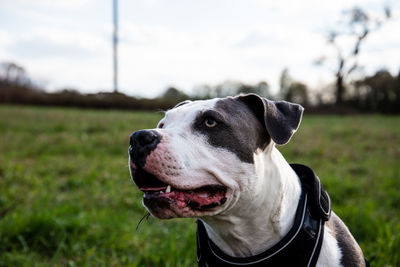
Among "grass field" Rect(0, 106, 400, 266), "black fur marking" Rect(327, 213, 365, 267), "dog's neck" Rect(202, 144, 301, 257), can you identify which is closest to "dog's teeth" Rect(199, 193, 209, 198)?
"dog's neck" Rect(202, 144, 301, 257)

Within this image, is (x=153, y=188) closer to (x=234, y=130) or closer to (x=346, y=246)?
(x=234, y=130)

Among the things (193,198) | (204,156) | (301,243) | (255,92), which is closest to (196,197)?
(193,198)

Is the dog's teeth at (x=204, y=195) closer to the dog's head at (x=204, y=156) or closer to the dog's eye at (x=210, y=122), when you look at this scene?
the dog's head at (x=204, y=156)

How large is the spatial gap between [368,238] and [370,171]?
3.34 m

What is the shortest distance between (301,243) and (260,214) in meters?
0.27

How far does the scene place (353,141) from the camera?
10242 millimetres

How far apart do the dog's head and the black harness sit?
1.06ft

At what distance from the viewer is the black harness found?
2080 millimetres

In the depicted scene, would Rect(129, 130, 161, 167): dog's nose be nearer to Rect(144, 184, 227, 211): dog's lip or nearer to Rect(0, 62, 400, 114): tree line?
Rect(144, 184, 227, 211): dog's lip

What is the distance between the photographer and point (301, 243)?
6.88 feet

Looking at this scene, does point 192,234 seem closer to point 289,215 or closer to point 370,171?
point 289,215

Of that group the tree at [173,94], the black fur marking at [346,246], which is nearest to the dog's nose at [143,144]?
the black fur marking at [346,246]

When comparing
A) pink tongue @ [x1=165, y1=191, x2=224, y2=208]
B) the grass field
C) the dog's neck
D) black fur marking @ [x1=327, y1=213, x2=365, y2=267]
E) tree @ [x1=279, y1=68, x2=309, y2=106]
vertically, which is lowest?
tree @ [x1=279, y1=68, x2=309, y2=106]

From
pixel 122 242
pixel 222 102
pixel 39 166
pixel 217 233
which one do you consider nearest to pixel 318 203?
pixel 217 233
